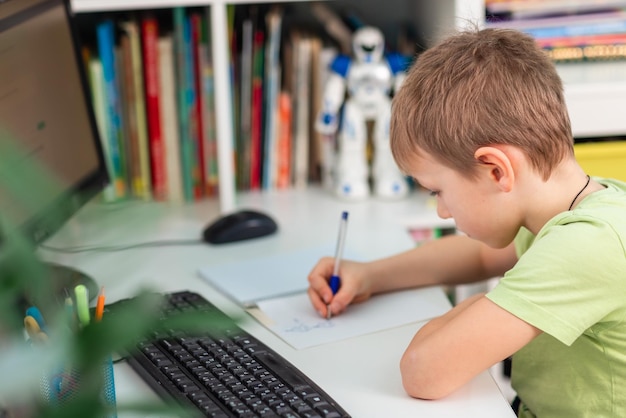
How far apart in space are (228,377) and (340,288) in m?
0.27

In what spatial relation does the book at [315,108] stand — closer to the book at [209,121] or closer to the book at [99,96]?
Answer: the book at [209,121]

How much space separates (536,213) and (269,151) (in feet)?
2.57

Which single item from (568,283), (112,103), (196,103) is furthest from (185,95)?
(568,283)

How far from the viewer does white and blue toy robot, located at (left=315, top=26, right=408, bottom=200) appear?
1605 millimetres

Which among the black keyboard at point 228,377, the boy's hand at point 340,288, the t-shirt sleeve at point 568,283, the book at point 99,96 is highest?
the book at point 99,96

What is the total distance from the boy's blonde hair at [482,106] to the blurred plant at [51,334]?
1.79 ft

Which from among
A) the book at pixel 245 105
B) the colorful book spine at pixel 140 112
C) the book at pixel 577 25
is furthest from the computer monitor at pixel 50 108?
the book at pixel 577 25

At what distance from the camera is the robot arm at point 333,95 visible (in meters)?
1.60

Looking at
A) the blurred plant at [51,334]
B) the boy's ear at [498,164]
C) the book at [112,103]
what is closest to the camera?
the blurred plant at [51,334]

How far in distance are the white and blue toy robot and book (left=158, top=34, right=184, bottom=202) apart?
0.27m

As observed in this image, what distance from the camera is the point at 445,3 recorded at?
1594mm

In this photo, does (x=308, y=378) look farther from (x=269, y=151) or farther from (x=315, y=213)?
(x=269, y=151)

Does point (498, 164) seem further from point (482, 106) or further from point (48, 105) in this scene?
point (48, 105)

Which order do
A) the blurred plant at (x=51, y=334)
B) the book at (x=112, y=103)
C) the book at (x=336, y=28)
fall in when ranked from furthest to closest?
the book at (x=336, y=28) → the book at (x=112, y=103) → the blurred plant at (x=51, y=334)
